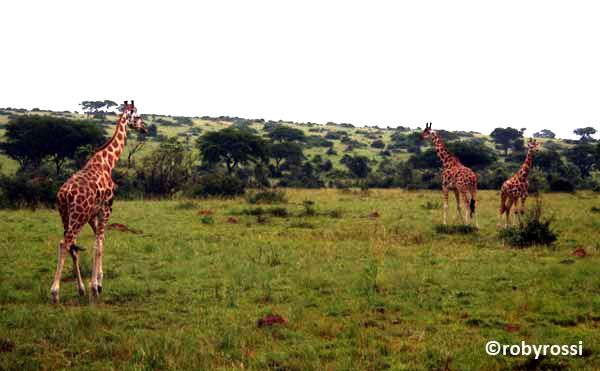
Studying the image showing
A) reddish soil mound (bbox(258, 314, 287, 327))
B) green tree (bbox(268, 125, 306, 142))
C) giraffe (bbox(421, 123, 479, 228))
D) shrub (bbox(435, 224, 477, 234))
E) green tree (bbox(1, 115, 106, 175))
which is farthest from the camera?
green tree (bbox(268, 125, 306, 142))

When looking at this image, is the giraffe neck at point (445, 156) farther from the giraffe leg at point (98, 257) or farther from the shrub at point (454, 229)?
the giraffe leg at point (98, 257)

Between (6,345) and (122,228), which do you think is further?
(122,228)

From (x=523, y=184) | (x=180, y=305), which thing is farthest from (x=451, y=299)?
(x=523, y=184)

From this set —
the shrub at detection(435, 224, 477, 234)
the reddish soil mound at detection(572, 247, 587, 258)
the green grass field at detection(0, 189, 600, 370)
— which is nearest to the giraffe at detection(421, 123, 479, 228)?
the shrub at detection(435, 224, 477, 234)

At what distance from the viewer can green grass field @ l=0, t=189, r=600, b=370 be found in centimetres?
693

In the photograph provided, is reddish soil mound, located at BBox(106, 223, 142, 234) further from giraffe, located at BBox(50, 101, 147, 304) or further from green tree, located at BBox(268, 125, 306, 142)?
green tree, located at BBox(268, 125, 306, 142)

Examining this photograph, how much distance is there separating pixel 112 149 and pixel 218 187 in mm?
18787

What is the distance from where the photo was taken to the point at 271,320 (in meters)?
8.24

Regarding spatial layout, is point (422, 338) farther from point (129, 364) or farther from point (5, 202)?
point (5, 202)

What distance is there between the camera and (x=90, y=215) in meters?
9.75

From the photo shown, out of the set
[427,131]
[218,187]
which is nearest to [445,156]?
[427,131]

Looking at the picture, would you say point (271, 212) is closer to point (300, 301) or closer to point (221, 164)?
point (300, 301)

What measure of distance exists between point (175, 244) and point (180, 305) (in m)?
5.81

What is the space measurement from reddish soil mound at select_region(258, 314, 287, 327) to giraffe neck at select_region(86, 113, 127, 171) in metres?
4.83
